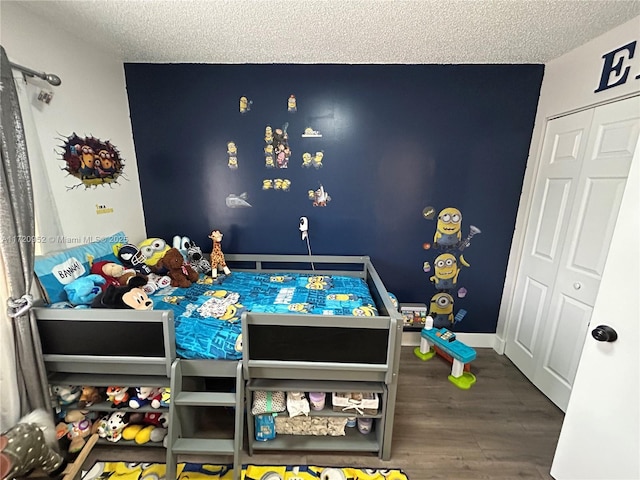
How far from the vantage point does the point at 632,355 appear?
41.8 inches

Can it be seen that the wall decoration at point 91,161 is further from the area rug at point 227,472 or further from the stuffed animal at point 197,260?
the area rug at point 227,472

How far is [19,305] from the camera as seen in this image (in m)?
1.29

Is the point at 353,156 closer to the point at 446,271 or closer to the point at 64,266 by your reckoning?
the point at 446,271

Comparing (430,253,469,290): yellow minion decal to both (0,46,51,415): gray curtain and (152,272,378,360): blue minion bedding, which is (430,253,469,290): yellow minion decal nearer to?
(152,272,378,360): blue minion bedding

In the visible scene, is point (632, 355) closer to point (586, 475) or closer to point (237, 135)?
point (586, 475)

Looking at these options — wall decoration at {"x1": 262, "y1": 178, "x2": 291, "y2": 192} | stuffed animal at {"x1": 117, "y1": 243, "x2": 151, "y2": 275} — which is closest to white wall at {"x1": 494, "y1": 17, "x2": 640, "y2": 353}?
wall decoration at {"x1": 262, "y1": 178, "x2": 291, "y2": 192}

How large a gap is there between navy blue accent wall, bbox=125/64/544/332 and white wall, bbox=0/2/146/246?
0.48 feet

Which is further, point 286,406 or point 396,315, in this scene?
point 286,406

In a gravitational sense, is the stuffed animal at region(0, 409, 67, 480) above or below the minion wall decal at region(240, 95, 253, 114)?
below

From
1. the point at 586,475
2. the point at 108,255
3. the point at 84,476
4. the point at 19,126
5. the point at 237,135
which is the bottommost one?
the point at 84,476

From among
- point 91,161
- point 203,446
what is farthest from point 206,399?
point 91,161

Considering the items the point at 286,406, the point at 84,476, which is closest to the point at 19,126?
the point at 84,476

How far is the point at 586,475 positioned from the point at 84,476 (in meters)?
2.52

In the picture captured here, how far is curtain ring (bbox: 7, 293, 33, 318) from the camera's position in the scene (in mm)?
1274
